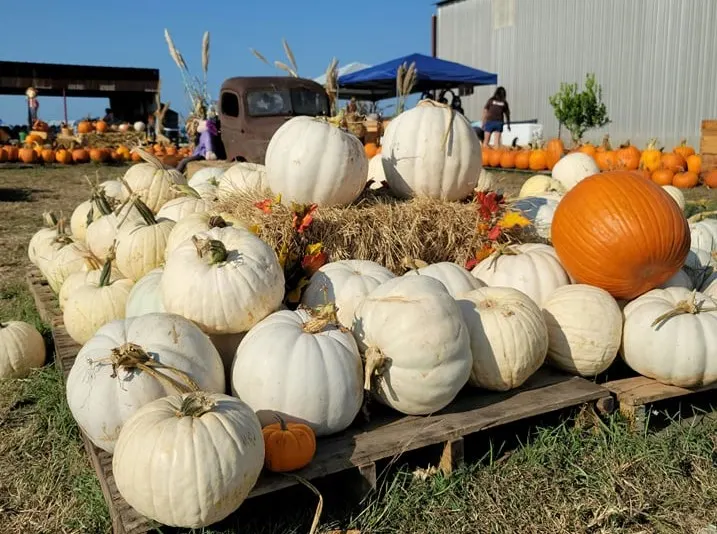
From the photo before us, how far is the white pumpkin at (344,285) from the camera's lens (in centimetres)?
277

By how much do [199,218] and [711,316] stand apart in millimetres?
2278

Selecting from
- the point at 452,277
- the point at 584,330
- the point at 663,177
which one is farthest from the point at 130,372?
the point at 663,177

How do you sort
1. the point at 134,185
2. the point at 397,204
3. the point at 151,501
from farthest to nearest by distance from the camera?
the point at 134,185
the point at 397,204
the point at 151,501

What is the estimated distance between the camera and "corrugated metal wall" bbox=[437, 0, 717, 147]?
15516 millimetres

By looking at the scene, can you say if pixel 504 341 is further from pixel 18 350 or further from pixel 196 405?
pixel 18 350

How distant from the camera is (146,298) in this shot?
2861mm

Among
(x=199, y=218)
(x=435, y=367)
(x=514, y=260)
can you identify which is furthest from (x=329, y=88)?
(x=435, y=367)

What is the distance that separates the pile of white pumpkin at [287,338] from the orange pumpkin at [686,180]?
7.25 meters

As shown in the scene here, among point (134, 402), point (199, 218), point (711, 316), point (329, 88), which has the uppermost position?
point (329, 88)

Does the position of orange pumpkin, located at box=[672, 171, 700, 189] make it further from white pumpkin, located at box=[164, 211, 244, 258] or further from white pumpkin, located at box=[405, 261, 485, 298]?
white pumpkin, located at box=[164, 211, 244, 258]

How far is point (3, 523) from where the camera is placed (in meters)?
2.19

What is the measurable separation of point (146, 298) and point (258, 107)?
7806 mm

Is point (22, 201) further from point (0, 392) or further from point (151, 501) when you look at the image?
point (151, 501)

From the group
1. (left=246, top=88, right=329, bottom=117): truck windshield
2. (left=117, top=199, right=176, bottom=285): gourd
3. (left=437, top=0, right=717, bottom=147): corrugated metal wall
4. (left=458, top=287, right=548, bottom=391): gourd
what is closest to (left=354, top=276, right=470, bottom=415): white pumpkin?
(left=458, top=287, right=548, bottom=391): gourd
